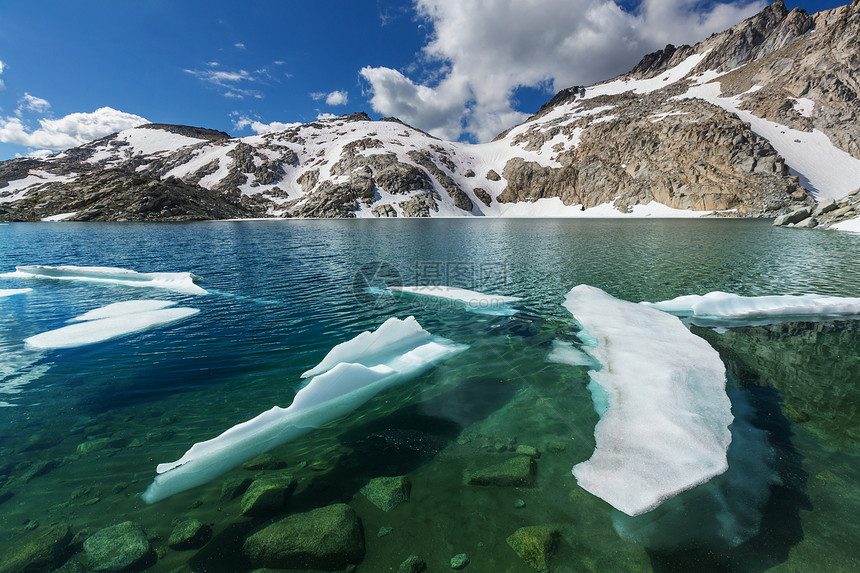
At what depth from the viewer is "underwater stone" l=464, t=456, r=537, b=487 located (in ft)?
20.1

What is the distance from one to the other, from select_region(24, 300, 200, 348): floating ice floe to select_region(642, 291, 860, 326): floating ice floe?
75.6 ft

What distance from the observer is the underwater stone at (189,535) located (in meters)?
4.92

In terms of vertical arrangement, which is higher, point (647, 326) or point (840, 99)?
point (840, 99)

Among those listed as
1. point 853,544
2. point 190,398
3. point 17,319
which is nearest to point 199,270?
point 17,319

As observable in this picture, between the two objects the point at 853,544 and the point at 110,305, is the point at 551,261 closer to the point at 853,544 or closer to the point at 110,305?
the point at 853,544

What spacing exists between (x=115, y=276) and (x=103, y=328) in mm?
13792

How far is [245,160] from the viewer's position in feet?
617

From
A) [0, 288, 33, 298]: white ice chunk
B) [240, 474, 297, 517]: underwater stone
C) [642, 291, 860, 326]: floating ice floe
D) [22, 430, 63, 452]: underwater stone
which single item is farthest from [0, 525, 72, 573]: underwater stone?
[0, 288, 33, 298]: white ice chunk

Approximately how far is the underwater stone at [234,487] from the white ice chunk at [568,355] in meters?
8.97

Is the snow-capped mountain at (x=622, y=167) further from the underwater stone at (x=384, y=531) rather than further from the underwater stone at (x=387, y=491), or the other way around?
the underwater stone at (x=384, y=531)

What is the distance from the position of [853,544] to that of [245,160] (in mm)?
224638

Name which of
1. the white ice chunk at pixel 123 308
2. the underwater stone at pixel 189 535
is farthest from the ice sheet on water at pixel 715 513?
the white ice chunk at pixel 123 308

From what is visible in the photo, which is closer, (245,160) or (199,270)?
(199,270)

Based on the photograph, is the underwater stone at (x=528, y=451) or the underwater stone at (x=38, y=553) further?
the underwater stone at (x=528, y=451)
